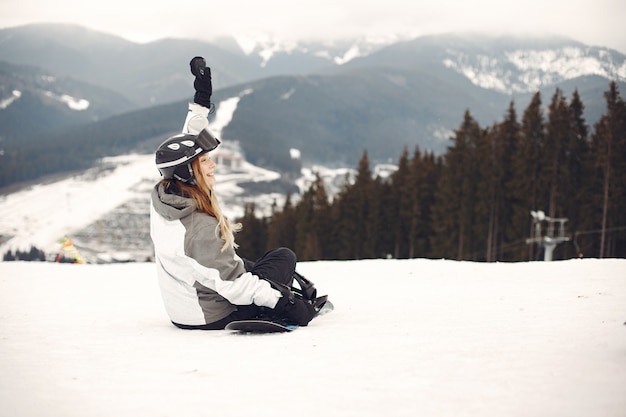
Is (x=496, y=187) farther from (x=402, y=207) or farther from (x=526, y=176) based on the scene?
(x=402, y=207)

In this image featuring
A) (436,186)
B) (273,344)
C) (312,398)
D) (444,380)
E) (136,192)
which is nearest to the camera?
(312,398)

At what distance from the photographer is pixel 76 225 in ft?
429

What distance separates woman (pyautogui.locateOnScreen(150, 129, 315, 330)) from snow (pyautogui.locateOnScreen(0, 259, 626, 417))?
12.3 inches

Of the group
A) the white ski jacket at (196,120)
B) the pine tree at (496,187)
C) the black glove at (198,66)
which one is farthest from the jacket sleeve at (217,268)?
the pine tree at (496,187)

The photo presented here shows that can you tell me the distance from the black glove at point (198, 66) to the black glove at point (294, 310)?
2690mm

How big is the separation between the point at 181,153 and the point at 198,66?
59.5 inches

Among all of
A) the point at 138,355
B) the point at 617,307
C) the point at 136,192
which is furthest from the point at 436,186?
the point at 136,192

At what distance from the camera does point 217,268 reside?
5324 mm

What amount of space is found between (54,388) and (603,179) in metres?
36.1

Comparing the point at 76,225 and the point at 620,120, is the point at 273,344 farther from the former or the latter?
the point at 76,225

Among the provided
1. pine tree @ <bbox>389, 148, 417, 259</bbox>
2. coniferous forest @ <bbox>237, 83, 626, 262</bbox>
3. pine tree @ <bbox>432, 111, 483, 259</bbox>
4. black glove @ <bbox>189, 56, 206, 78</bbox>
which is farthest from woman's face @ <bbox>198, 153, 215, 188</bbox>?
pine tree @ <bbox>389, 148, 417, 259</bbox>

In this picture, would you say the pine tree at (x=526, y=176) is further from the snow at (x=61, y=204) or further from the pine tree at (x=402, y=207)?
the snow at (x=61, y=204)

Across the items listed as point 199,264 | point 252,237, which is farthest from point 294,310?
point 252,237

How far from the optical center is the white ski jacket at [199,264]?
5.34m
